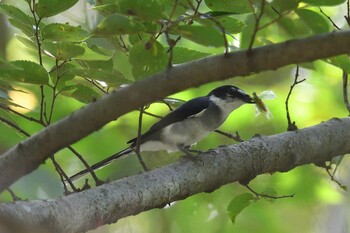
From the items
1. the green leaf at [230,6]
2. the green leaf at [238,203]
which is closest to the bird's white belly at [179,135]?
the green leaf at [238,203]

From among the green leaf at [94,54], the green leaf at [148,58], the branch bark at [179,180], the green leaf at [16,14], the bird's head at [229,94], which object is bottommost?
the bird's head at [229,94]

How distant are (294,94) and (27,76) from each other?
79.2 inches

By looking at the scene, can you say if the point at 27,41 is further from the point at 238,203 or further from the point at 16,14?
the point at 238,203

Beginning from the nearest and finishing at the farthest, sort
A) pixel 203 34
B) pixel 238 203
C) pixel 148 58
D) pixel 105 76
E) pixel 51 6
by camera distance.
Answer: pixel 203 34 < pixel 148 58 < pixel 51 6 < pixel 105 76 < pixel 238 203

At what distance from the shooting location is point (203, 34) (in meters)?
1.47

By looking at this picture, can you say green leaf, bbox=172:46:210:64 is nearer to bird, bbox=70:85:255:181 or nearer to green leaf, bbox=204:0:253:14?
green leaf, bbox=204:0:253:14

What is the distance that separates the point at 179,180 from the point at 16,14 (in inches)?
28.2

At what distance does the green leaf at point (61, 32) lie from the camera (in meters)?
1.80

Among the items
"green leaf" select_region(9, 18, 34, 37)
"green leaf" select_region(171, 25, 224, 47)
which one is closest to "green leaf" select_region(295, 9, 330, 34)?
"green leaf" select_region(171, 25, 224, 47)

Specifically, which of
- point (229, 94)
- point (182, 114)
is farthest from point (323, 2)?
point (229, 94)

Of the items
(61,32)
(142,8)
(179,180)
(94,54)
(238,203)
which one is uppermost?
(142,8)

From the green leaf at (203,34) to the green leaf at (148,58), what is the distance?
12 cm

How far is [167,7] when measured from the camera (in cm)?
171

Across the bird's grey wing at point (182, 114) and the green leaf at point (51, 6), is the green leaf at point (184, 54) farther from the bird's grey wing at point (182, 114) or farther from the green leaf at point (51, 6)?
the bird's grey wing at point (182, 114)
